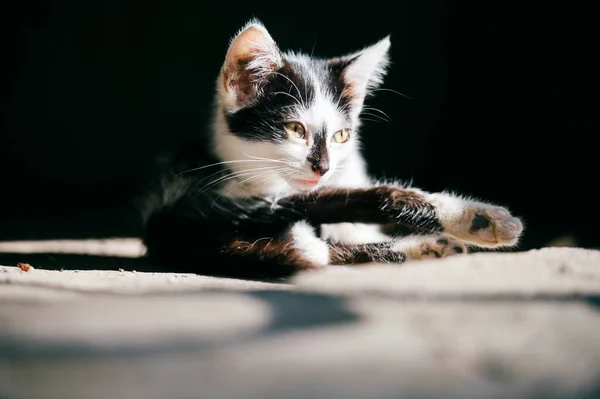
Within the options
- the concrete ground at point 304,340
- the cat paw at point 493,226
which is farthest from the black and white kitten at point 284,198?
the concrete ground at point 304,340

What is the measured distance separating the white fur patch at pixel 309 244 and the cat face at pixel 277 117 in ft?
0.49

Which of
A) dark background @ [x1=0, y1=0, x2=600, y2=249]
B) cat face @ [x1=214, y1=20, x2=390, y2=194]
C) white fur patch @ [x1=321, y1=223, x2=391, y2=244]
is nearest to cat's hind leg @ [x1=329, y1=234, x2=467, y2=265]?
white fur patch @ [x1=321, y1=223, x2=391, y2=244]

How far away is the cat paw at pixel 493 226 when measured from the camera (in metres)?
1.90

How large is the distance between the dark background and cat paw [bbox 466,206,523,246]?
2.08 meters

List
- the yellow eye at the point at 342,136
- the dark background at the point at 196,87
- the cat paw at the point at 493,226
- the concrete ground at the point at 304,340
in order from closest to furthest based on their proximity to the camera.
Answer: the concrete ground at the point at 304,340, the cat paw at the point at 493,226, the yellow eye at the point at 342,136, the dark background at the point at 196,87

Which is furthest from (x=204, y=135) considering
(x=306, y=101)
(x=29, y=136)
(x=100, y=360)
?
(x=29, y=136)

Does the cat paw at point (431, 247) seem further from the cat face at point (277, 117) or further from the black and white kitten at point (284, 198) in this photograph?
the cat face at point (277, 117)

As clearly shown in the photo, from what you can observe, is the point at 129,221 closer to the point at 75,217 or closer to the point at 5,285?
the point at 75,217

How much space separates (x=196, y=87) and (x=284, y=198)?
7.77 ft

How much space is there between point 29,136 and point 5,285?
9.86 feet

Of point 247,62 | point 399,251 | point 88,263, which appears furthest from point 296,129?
point 88,263

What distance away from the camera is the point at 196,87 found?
14.2ft

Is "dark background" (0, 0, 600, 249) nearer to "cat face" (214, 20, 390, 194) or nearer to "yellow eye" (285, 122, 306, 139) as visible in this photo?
"cat face" (214, 20, 390, 194)

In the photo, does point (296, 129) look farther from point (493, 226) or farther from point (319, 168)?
point (493, 226)
